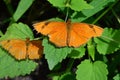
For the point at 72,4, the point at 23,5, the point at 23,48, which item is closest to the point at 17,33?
the point at 23,48

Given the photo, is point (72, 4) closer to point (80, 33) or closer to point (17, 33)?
point (80, 33)

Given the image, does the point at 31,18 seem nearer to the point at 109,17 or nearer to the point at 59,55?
the point at 109,17

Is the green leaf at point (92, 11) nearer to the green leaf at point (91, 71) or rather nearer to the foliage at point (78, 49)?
the foliage at point (78, 49)

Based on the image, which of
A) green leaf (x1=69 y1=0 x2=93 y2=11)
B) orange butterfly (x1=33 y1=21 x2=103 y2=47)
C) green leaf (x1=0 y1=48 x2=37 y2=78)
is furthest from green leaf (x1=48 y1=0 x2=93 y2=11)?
green leaf (x1=0 y1=48 x2=37 y2=78)

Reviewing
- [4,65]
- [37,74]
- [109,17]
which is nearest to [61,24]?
[4,65]

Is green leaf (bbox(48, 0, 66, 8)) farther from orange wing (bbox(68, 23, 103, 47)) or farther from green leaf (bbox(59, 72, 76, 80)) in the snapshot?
green leaf (bbox(59, 72, 76, 80))

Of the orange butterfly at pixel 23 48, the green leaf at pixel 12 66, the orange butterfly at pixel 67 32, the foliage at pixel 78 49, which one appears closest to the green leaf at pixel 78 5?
the foliage at pixel 78 49

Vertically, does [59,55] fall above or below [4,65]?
above
